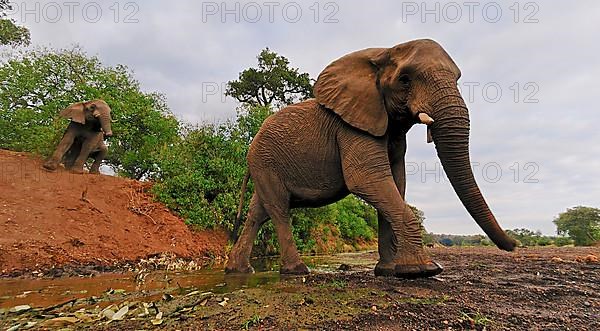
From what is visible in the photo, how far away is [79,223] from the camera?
9.77m

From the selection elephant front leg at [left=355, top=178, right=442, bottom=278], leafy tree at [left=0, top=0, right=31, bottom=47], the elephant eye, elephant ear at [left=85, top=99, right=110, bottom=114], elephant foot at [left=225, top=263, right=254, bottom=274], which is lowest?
elephant foot at [left=225, top=263, right=254, bottom=274]

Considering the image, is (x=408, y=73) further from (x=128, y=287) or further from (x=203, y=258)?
(x=203, y=258)

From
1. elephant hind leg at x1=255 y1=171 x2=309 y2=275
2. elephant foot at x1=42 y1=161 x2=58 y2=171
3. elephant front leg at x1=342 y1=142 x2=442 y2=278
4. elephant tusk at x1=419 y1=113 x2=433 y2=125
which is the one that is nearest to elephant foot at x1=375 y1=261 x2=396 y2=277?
elephant front leg at x1=342 y1=142 x2=442 y2=278

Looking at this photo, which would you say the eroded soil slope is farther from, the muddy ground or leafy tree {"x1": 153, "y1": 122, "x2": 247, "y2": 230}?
the muddy ground

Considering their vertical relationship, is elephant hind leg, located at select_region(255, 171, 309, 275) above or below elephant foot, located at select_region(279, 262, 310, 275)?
above

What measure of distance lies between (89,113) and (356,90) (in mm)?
10814

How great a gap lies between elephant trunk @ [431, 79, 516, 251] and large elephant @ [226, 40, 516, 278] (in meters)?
0.01

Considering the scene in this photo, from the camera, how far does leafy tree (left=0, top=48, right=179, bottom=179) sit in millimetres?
16609

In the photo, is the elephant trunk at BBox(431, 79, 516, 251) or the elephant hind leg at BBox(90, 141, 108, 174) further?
the elephant hind leg at BBox(90, 141, 108, 174)

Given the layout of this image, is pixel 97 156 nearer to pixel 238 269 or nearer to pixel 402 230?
pixel 238 269

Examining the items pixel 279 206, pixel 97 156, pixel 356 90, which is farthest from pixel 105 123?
pixel 356 90

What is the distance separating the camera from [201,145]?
1368 centimetres

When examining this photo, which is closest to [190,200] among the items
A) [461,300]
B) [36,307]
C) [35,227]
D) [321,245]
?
[35,227]

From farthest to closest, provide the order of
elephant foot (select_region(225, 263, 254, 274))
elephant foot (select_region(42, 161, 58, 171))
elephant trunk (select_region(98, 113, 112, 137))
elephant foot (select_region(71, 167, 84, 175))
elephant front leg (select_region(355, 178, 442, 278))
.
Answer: elephant trunk (select_region(98, 113, 112, 137))
elephant foot (select_region(71, 167, 84, 175))
elephant foot (select_region(42, 161, 58, 171))
elephant foot (select_region(225, 263, 254, 274))
elephant front leg (select_region(355, 178, 442, 278))
